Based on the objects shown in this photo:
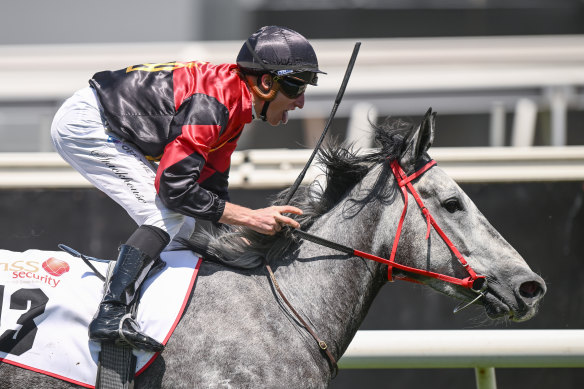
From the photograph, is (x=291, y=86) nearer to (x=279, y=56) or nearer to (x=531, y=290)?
(x=279, y=56)

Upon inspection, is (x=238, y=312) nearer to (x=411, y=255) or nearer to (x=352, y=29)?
(x=411, y=255)

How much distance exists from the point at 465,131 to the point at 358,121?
0.92m

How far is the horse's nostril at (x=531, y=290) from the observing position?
99.3 inches

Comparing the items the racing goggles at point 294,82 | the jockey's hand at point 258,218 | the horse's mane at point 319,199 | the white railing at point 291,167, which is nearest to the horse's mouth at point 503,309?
the horse's mane at point 319,199

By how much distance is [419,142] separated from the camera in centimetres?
266

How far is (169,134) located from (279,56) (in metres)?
0.52

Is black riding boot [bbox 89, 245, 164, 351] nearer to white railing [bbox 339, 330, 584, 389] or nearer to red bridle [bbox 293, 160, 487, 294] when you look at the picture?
red bridle [bbox 293, 160, 487, 294]

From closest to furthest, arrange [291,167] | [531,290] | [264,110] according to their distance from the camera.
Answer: [531,290] → [264,110] → [291,167]

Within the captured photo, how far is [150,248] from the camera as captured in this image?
2.44 m

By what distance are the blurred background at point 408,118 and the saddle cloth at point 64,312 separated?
1.33m

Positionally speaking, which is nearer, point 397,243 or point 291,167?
→ point 397,243

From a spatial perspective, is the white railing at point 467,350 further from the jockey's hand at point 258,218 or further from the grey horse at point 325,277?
the jockey's hand at point 258,218

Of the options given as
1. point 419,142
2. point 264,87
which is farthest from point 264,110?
point 419,142

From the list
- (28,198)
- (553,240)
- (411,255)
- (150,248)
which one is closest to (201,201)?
(150,248)
